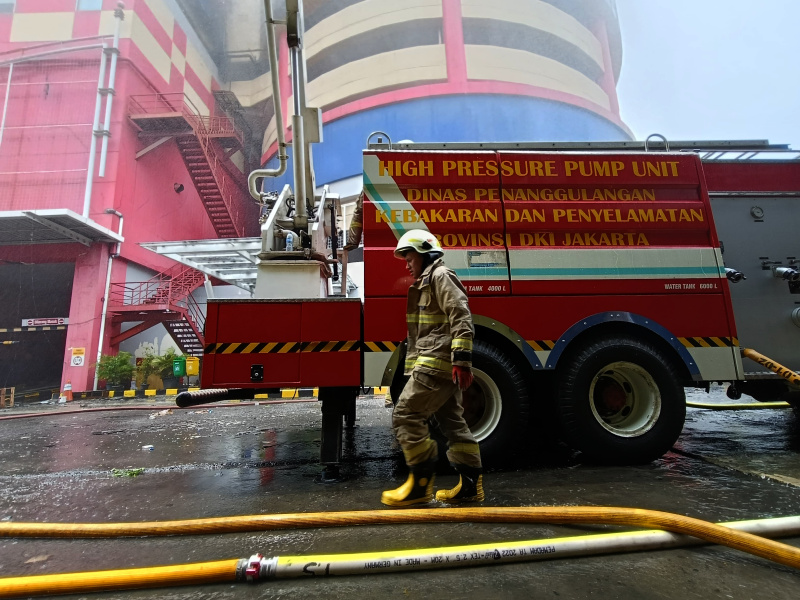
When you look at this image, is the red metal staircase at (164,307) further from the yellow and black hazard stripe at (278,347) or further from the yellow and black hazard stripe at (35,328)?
the yellow and black hazard stripe at (278,347)

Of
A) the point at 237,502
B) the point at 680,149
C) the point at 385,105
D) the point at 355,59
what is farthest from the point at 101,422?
the point at 355,59

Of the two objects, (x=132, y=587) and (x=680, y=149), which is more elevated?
(x=680, y=149)

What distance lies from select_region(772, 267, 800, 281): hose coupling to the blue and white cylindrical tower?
18.7 m

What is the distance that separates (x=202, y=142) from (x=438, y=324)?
64.0 feet

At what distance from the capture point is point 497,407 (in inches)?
127

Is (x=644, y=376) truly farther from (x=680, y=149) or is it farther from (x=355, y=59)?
(x=355, y=59)

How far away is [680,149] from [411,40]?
24.1 metres

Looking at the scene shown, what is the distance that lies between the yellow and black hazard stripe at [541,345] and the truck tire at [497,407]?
0.87ft

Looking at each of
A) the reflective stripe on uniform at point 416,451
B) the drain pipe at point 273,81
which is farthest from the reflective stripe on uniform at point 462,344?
the drain pipe at point 273,81

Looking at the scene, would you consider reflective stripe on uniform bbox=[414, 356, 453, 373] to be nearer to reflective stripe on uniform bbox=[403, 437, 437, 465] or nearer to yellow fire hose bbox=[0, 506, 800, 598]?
reflective stripe on uniform bbox=[403, 437, 437, 465]

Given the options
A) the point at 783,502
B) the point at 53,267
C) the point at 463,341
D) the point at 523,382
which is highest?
the point at 53,267

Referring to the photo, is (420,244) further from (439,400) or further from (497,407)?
(497,407)

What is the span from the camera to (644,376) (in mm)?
3406

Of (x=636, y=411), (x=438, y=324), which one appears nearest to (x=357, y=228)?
(x=438, y=324)
